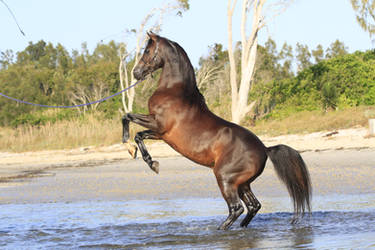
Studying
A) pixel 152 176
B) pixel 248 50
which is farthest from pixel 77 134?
pixel 152 176

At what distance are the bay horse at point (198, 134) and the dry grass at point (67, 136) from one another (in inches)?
617

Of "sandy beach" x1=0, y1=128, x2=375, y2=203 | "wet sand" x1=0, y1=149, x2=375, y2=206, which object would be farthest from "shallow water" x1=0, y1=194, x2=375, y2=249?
"sandy beach" x1=0, y1=128, x2=375, y2=203

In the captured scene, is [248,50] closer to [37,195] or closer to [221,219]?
[37,195]

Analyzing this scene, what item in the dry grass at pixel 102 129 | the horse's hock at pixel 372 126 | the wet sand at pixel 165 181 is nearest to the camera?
the wet sand at pixel 165 181

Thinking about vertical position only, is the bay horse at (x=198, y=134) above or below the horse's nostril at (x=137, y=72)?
below

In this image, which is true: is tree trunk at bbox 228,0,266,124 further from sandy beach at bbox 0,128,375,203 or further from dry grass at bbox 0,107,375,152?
sandy beach at bbox 0,128,375,203

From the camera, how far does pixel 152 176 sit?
13844 millimetres

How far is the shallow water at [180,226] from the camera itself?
6383mm

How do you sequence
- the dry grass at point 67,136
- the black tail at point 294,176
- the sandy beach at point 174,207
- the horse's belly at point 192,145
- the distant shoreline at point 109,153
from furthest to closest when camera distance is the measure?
1. the dry grass at point 67,136
2. the distant shoreline at point 109,153
3. the black tail at point 294,176
4. the horse's belly at point 192,145
5. the sandy beach at point 174,207

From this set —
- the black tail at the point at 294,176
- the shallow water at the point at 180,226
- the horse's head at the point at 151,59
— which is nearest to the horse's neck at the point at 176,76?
the horse's head at the point at 151,59

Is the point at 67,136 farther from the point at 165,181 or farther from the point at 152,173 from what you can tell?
the point at 165,181

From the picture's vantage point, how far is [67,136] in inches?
961

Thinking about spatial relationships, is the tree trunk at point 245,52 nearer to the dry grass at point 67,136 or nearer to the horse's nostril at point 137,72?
the dry grass at point 67,136

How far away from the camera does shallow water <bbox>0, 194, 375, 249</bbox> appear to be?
20.9 feet
